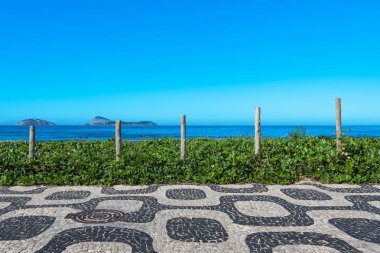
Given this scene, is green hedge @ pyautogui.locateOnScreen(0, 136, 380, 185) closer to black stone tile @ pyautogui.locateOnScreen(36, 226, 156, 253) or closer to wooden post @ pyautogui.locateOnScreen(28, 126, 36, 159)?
wooden post @ pyautogui.locateOnScreen(28, 126, 36, 159)

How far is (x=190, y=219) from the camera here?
578cm

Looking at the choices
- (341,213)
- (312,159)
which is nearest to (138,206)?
(341,213)

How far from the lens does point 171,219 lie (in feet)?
18.9

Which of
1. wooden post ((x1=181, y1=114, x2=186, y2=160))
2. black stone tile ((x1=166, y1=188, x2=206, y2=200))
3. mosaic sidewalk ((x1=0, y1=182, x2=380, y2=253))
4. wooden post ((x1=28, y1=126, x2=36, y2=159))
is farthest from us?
wooden post ((x1=28, y1=126, x2=36, y2=159))

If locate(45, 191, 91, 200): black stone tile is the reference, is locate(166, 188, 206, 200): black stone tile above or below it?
above

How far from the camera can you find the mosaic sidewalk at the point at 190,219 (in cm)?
463

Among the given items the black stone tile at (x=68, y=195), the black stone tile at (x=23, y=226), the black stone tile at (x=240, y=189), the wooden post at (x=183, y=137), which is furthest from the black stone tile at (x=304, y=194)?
the black stone tile at (x=23, y=226)

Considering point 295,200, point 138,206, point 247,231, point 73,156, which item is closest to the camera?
point 247,231

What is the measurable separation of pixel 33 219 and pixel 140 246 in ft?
7.22

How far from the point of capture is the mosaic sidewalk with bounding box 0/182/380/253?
4629mm

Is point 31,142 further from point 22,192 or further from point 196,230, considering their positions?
point 196,230

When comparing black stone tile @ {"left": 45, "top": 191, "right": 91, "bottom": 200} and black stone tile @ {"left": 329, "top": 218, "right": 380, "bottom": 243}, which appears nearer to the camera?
black stone tile @ {"left": 329, "top": 218, "right": 380, "bottom": 243}

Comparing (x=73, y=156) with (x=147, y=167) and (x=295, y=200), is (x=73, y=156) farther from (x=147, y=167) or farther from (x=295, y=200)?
(x=295, y=200)

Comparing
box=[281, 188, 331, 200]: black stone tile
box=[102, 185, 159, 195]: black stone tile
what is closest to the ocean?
box=[281, 188, 331, 200]: black stone tile
